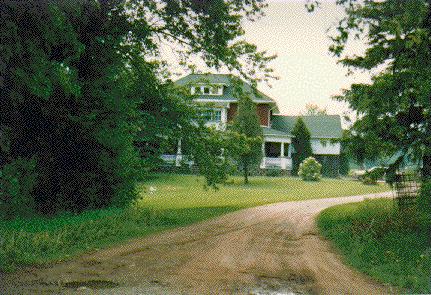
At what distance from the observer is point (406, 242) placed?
10.1 m

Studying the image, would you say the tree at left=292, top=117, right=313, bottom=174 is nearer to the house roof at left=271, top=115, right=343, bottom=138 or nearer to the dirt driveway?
the house roof at left=271, top=115, right=343, bottom=138

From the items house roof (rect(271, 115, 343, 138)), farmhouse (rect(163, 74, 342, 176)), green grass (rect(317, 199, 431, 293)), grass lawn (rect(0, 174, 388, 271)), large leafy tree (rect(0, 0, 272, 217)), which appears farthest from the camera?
house roof (rect(271, 115, 343, 138))

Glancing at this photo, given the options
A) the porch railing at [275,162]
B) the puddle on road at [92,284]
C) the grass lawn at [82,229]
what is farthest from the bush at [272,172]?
the puddle on road at [92,284]

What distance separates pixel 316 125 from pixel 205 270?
4811 centimetres

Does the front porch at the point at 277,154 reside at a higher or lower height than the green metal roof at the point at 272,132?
lower

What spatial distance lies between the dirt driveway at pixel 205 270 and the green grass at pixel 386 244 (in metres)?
0.45

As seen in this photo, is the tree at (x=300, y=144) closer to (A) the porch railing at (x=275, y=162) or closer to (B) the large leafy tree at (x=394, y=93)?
(A) the porch railing at (x=275, y=162)

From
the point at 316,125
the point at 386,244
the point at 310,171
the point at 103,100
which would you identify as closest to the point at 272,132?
the point at 310,171

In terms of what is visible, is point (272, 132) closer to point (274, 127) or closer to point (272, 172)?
point (274, 127)

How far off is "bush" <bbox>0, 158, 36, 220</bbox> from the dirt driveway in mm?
4386

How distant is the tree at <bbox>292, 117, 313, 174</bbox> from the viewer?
45188mm

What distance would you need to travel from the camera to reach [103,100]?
14.0 metres

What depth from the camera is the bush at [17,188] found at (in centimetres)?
1167

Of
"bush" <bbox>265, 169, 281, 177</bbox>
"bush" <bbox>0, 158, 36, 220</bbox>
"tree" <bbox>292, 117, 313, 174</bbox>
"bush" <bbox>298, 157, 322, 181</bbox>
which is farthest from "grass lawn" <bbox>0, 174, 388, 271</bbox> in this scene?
"tree" <bbox>292, 117, 313, 174</bbox>
